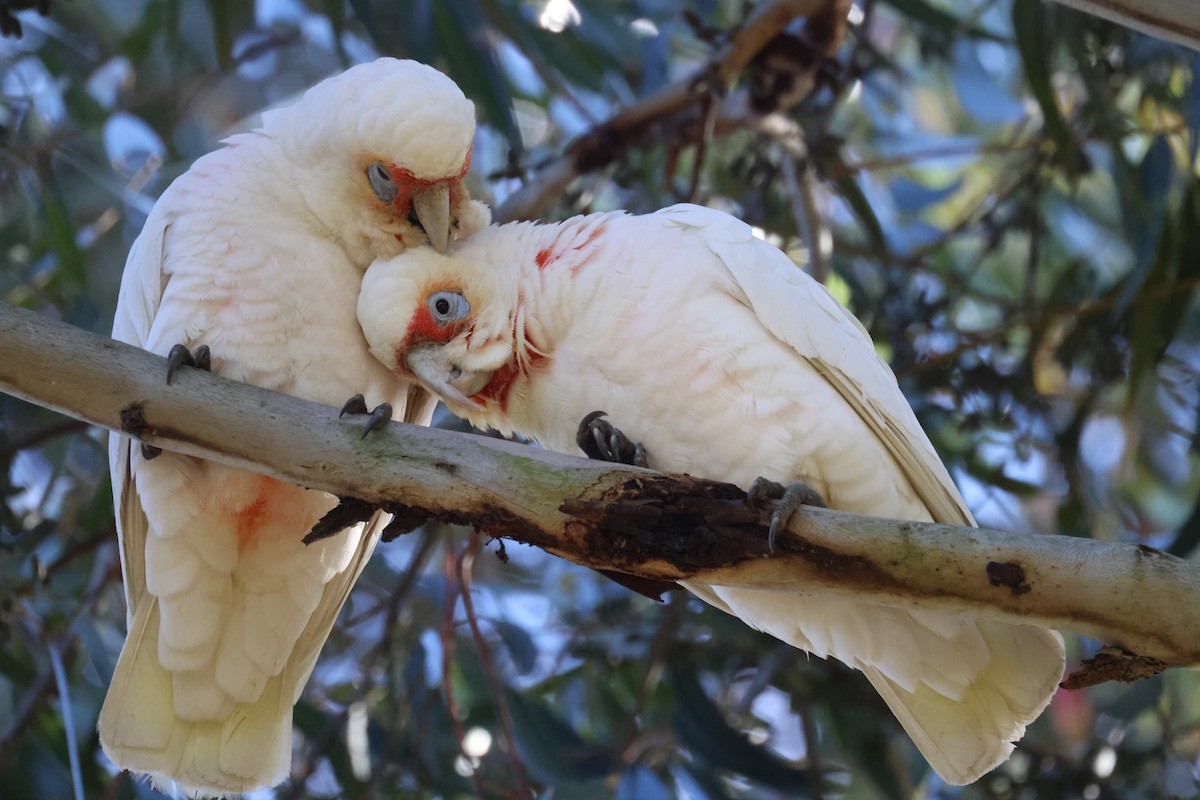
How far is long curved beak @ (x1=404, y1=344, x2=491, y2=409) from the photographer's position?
1.91m

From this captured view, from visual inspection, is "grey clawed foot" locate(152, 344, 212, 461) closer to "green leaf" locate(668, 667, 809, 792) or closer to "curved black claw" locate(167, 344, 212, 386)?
"curved black claw" locate(167, 344, 212, 386)

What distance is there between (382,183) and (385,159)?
0.04m

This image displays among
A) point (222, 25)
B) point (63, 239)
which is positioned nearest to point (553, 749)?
point (63, 239)

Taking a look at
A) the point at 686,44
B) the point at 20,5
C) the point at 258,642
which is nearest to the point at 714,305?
the point at 258,642

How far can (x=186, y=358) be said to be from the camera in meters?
1.67

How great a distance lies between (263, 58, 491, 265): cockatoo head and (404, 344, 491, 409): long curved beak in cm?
22

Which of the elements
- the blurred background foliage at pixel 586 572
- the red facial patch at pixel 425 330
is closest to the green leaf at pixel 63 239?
the blurred background foliage at pixel 586 572

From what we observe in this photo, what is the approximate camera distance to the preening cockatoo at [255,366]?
1.92 meters

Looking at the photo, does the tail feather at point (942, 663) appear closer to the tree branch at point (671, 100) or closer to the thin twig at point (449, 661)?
the thin twig at point (449, 661)

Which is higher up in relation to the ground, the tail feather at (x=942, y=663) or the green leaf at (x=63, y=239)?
the tail feather at (x=942, y=663)

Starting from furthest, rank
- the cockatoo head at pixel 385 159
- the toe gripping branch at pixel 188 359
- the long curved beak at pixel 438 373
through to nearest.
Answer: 1. the cockatoo head at pixel 385 159
2. the long curved beak at pixel 438 373
3. the toe gripping branch at pixel 188 359

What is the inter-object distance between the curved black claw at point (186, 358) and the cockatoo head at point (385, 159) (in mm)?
324

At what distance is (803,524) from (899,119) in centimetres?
356

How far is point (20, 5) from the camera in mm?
2346
